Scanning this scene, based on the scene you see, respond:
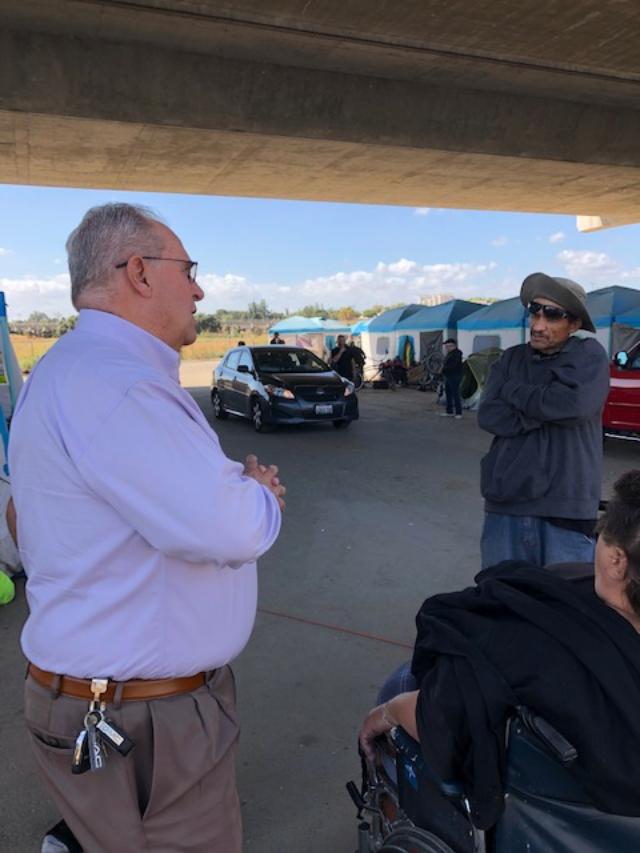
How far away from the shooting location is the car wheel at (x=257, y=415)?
40.1ft

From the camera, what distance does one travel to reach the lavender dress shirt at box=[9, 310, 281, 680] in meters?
1.33

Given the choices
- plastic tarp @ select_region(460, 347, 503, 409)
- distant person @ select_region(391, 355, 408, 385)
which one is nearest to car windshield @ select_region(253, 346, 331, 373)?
plastic tarp @ select_region(460, 347, 503, 409)

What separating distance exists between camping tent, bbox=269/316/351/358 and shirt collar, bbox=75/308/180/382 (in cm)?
2859

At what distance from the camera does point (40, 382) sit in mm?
1457

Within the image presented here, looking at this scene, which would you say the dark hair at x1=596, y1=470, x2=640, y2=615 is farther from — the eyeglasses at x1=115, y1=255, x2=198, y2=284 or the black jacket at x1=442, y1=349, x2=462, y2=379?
the black jacket at x1=442, y1=349, x2=462, y2=379

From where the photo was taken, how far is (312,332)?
31.4 metres

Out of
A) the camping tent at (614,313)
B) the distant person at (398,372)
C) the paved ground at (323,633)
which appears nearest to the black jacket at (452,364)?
the camping tent at (614,313)

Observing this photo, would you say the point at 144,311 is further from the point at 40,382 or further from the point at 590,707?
the point at 590,707

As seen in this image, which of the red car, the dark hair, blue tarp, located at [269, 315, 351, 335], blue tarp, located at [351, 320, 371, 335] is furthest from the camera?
blue tarp, located at [269, 315, 351, 335]

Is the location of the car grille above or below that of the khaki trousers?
below

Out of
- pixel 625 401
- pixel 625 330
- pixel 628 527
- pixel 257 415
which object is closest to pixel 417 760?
pixel 628 527

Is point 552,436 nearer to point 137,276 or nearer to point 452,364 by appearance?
point 137,276

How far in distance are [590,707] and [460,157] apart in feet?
32.8

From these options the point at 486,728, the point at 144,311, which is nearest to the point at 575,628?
the point at 486,728
